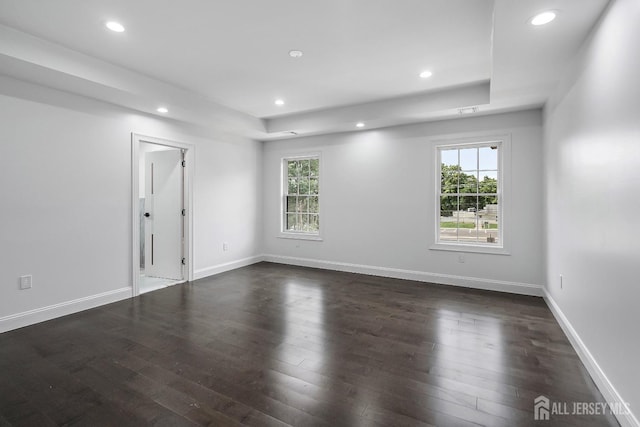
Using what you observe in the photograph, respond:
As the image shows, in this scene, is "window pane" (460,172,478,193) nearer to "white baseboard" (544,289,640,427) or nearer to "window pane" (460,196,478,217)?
"window pane" (460,196,478,217)

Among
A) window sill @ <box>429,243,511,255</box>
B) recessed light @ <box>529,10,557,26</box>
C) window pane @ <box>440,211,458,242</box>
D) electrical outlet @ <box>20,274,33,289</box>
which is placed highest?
recessed light @ <box>529,10,557,26</box>

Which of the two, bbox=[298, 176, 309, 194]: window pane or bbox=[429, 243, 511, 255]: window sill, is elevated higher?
bbox=[298, 176, 309, 194]: window pane

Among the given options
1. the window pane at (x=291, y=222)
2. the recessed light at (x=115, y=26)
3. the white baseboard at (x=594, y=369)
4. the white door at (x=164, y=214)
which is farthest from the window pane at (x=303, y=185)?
the white baseboard at (x=594, y=369)

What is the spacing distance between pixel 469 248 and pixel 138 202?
4805 millimetres

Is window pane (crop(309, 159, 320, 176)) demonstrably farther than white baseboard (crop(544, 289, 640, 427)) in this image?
Yes

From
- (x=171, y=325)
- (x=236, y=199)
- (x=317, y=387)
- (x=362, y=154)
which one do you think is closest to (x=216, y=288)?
(x=171, y=325)

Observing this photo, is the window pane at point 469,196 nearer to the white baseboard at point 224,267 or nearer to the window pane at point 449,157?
the window pane at point 449,157

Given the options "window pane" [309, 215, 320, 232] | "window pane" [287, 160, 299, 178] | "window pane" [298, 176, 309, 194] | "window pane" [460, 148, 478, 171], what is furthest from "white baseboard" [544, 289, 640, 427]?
"window pane" [287, 160, 299, 178]

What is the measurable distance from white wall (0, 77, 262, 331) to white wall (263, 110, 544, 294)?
2.71m

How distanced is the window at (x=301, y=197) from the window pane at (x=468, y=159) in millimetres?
2564

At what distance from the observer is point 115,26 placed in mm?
2682

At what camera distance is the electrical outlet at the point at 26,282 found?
3.22m

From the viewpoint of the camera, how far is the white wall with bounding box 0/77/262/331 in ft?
10.4

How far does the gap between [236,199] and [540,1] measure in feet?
16.9
